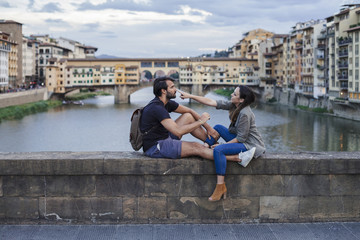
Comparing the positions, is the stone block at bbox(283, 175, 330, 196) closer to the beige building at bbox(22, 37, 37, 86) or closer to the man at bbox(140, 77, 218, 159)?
the man at bbox(140, 77, 218, 159)

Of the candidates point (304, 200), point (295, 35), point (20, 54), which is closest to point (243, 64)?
point (295, 35)

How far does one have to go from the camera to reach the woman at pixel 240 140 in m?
3.38

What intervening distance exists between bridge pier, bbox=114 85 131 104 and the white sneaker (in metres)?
45.8

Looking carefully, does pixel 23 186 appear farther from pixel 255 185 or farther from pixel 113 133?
pixel 113 133

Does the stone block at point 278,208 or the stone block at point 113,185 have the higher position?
the stone block at point 113,185

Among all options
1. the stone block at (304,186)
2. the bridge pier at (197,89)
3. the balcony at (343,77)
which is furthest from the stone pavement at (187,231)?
the bridge pier at (197,89)

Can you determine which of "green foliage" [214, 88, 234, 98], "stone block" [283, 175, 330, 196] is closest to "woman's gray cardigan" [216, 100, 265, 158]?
"stone block" [283, 175, 330, 196]

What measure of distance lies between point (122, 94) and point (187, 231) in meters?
47.0

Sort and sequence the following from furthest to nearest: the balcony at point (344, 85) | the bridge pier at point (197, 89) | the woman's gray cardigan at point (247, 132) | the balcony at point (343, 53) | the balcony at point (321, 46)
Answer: the bridge pier at point (197, 89) < the balcony at point (321, 46) < the balcony at point (344, 85) < the balcony at point (343, 53) < the woman's gray cardigan at point (247, 132)

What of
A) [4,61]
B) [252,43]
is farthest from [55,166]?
[252,43]

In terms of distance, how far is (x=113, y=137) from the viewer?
2353 centimetres

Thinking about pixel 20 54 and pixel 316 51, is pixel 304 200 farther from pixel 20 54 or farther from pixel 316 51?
pixel 20 54

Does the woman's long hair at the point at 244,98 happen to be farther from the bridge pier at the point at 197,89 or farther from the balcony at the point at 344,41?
the bridge pier at the point at 197,89

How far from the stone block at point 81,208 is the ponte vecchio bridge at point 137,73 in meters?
46.0
